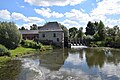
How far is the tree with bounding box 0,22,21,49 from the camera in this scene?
46.5m

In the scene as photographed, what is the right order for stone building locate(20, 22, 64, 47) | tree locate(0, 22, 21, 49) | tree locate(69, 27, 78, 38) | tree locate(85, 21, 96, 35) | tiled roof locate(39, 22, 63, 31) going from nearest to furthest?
tree locate(0, 22, 21, 49), stone building locate(20, 22, 64, 47), tiled roof locate(39, 22, 63, 31), tree locate(85, 21, 96, 35), tree locate(69, 27, 78, 38)

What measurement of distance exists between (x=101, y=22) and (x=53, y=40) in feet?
94.3

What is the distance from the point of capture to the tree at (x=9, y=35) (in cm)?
4647

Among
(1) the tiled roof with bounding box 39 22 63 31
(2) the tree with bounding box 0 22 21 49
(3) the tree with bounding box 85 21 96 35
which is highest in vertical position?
(3) the tree with bounding box 85 21 96 35

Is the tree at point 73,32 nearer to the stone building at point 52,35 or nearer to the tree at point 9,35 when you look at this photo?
the stone building at point 52,35

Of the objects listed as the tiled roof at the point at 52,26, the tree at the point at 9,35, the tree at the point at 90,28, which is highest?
the tree at the point at 90,28

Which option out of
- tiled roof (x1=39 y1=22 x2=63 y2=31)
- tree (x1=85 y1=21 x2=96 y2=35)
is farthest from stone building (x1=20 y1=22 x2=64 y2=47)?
tree (x1=85 y1=21 x2=96 y2=35)

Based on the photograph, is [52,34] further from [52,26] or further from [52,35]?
[52,26]

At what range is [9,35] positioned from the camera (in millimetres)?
47406

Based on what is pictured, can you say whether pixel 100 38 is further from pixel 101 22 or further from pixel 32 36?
pixel 32 36

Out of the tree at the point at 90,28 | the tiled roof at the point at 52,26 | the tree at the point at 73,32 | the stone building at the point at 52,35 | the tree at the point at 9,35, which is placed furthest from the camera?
the tree at the point at 73,32

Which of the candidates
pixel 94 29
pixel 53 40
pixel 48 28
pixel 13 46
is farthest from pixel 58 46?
pixel 94 29

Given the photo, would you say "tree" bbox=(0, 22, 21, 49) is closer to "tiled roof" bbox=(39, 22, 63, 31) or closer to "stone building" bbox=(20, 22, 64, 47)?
"stone building" bbox=(20, 22, 64, 47)

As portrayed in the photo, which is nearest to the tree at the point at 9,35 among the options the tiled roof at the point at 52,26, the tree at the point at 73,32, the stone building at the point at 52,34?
the stone building at the point at 52,34
